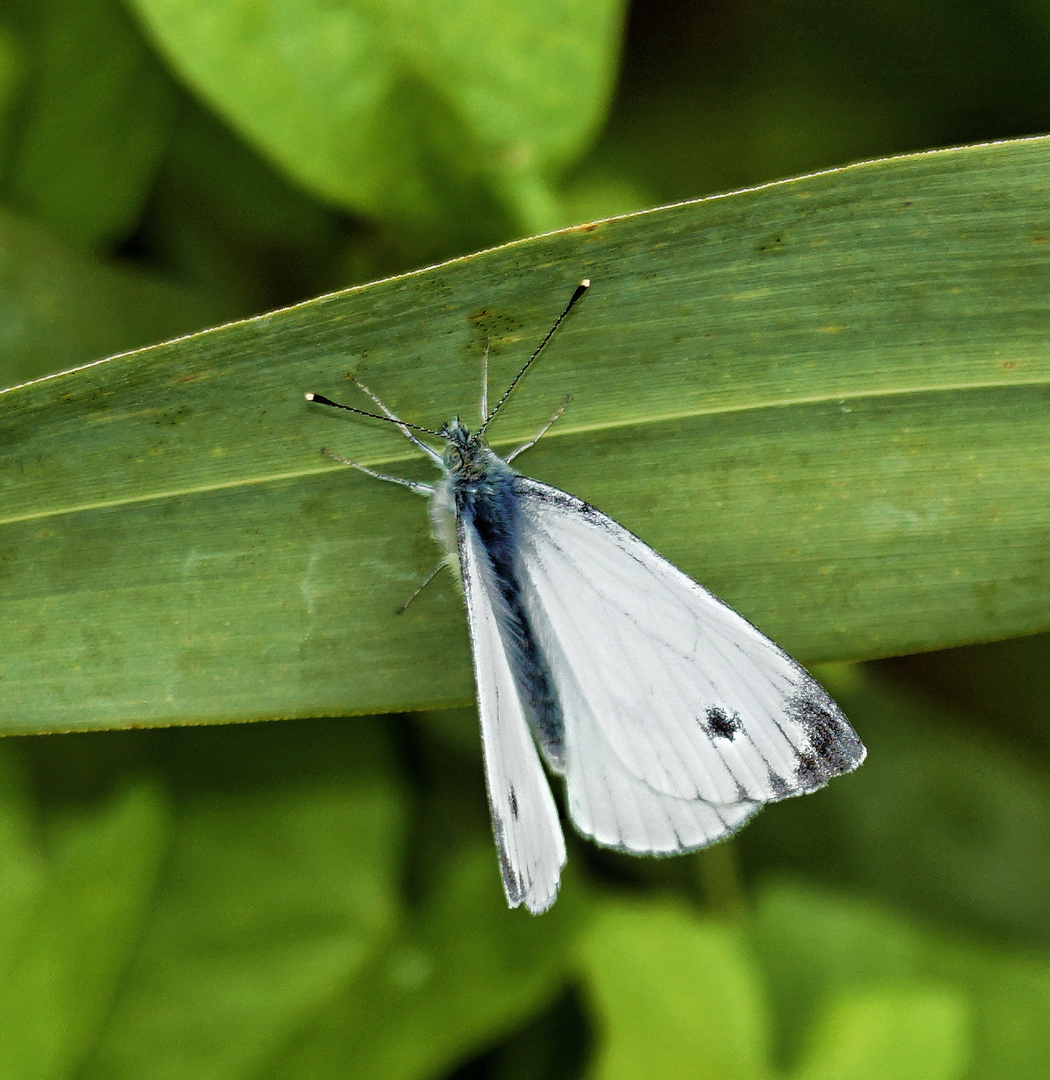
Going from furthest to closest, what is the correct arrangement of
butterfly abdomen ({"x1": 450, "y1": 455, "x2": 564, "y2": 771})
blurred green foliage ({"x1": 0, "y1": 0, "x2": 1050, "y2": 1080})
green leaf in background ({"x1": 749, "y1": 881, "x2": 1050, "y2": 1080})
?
1. green leaf in background ({"x1": 749, "y1": 881, "x2": 1050, "y2": 1080})
2. blurred green foliage ({"x1": 0, "y1": 0, "x2": 1050, "y2": 1080})
3. butterfly abdomen ({"x1": 450, "y1": 455, "x2": 564, "y2": 771})

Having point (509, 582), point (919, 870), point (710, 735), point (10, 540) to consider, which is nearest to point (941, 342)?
point (710, 735)

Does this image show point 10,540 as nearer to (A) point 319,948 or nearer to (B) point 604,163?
(A) point 319,948

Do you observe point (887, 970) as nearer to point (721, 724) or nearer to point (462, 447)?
point (721, 724)

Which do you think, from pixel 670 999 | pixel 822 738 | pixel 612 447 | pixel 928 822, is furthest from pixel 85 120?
pixel 928 822

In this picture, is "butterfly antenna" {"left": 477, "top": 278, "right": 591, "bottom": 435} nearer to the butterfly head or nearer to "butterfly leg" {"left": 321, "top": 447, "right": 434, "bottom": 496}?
the butterfly head

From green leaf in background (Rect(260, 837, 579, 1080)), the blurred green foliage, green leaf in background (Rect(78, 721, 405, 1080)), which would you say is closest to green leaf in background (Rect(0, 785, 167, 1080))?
the blurred green foliage

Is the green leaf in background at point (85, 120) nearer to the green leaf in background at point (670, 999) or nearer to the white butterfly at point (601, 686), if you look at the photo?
the white butterfly at point (601, 686)
